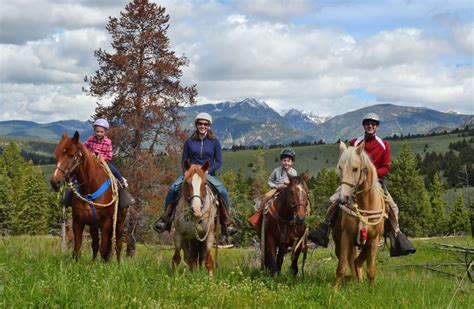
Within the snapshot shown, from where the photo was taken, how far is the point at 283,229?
34.8 ft

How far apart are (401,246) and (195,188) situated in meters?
4.91

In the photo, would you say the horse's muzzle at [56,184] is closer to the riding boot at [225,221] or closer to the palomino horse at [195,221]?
the palomino horse at [195,221]

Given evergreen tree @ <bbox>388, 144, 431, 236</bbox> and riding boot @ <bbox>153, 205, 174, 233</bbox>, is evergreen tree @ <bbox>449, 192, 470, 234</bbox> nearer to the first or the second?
evergreen tree @ <bbox>388, 144, 431, 236</bbox>

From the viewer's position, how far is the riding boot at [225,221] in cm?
1046

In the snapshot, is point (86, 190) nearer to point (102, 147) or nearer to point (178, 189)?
point (102, 147)

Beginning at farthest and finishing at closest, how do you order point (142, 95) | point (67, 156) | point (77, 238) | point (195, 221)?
point (142, 95) → point (77, 238) → point (67, 156) → point (195, 221)

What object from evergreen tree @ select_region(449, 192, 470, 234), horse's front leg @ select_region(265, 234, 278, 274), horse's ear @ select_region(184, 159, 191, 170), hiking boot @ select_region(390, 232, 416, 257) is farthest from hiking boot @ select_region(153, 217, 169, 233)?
evergreen tree @ select_region(449, 192, 470, 234)

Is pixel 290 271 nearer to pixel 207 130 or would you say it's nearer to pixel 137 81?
pixel 207 130

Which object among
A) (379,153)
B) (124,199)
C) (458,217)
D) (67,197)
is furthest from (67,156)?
(458,217)

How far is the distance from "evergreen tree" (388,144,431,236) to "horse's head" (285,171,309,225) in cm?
5470

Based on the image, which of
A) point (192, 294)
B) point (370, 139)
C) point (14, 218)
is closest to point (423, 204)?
point (14, 218)

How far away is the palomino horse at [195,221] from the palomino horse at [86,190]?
5.92ft

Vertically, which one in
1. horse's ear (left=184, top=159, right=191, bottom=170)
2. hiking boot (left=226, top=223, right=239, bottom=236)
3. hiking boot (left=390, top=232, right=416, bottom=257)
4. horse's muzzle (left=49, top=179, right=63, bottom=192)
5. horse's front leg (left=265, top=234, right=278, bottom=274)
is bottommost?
horse's front leg (left=265, top=234, right=278, bottom=274)

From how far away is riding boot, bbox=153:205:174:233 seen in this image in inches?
399
